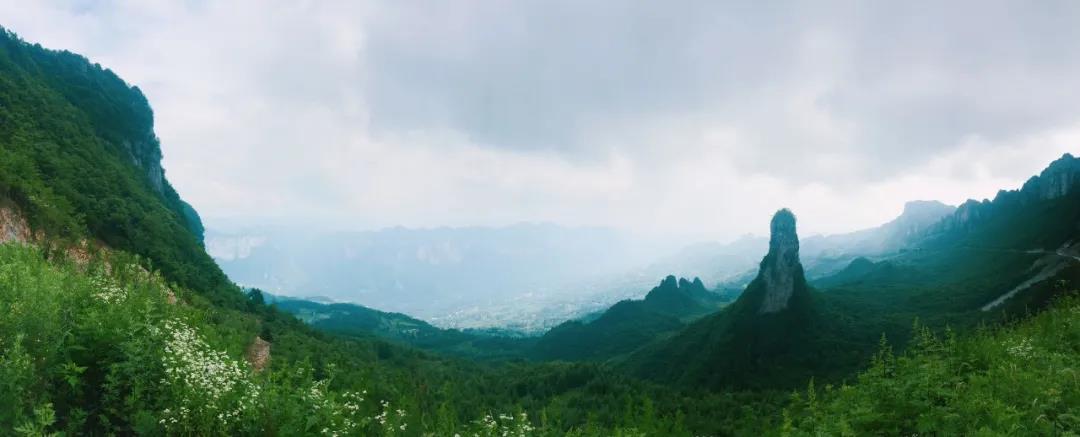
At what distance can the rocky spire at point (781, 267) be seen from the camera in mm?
132875

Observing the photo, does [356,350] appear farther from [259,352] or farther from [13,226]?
[13,226]

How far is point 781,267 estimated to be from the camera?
134625 mm

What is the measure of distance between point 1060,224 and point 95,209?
222691 millimetres

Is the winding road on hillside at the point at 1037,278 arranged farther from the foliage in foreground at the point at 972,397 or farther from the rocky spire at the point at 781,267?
the foliage in foreground at the point at 972,397

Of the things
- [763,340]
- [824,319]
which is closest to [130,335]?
[763,340]

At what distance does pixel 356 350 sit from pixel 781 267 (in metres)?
109

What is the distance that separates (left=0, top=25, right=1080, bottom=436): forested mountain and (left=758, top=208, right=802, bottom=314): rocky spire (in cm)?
55

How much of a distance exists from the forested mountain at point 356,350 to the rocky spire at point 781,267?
0.55 meters

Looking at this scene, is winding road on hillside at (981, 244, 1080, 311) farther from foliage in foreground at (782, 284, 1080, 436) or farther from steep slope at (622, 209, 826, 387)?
foliage in foreground at (782, 284, 1080, 436)

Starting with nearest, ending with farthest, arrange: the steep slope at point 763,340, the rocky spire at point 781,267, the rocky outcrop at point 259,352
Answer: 1. the rocky outcrop at point 259,352
2. the steep slope at point 763,340
3. the rocky spire at point 781,267

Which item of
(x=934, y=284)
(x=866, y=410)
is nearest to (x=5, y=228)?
(x=866, y=410)

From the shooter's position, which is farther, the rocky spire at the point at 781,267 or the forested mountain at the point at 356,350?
the rocky spire at the point at 781,267

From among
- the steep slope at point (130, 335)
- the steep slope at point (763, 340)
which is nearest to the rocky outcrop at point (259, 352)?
the steep slope at point (130, 335)


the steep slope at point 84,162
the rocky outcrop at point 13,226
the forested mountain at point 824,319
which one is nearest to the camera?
the rocky outcrop at point 13,226
